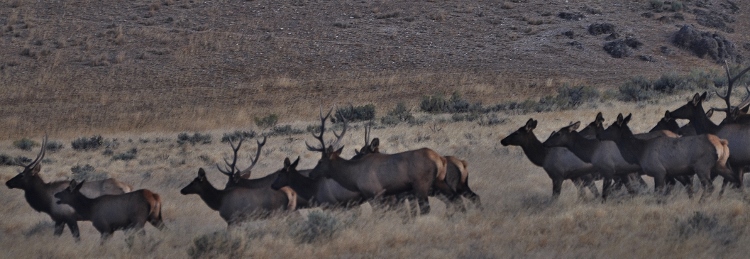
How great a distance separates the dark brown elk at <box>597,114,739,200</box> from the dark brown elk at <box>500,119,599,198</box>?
2.67 ft

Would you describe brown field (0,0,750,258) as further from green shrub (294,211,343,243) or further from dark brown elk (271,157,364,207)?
dark brown elk (271,157,364,207)

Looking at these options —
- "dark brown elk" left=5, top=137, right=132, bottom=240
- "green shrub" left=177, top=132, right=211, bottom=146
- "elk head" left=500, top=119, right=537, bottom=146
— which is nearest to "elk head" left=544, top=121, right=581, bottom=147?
"elk head" left=500, top=119, right=537, bottom=146

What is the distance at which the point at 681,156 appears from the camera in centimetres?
1274

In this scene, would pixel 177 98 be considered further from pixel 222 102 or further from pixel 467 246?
pixel 467 246

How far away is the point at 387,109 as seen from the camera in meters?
35.4

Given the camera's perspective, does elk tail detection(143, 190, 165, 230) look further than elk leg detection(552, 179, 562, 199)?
No

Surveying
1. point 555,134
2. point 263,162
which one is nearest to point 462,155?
point 263,162

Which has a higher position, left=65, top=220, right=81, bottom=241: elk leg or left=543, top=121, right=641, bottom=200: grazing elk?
left=543, top=121, right=641, bottom=200: grazing elk

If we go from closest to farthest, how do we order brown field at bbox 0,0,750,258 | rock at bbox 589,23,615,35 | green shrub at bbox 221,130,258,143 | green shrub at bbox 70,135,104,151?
1. brown field at bbox 0,0,750,258
2. green shrub at bbox 221,130,258,143
3. green shrub at bbox 70,135,104,151
4. rock at bbox 589,23,615,35

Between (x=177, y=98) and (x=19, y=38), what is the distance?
11.5 metres

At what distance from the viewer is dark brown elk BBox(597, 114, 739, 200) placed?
12.6 metres

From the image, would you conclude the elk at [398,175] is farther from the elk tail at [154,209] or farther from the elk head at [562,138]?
the elk tail at [154,209]

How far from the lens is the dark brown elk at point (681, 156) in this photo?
1259 cm

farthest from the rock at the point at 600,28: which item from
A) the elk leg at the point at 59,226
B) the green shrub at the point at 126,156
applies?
the elk leg at the point at 59,226
